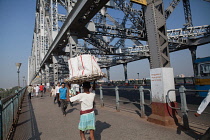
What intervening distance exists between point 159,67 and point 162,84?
64 centimetres

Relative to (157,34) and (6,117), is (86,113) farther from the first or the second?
(157,34)

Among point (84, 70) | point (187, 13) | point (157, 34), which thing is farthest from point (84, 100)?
point (187, 13)

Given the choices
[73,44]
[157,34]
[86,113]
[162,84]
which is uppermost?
[73,44]

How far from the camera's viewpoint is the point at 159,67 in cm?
541

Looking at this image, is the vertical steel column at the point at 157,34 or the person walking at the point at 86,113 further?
the vertical steel column at the point at 157,34

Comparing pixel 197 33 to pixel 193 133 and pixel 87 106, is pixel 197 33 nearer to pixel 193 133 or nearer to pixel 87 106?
pixel 193 133

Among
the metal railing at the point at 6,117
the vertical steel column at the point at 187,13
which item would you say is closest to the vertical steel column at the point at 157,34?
the metal railing at the point at 6,117

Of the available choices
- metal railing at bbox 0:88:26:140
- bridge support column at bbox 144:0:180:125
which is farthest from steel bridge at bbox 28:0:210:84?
metal railing at bbox 0:88:26:140

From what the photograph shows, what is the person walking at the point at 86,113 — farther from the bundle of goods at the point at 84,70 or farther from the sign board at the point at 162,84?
the sign board at the point at 162,84

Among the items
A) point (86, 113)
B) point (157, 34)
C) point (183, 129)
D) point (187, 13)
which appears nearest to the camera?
point (86, 113)

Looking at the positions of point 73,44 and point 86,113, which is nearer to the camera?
point 86,113

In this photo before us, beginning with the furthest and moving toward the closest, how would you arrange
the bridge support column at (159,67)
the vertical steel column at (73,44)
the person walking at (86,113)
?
the vertical steel column at (73,44) → the bridge support column at (159,67) → the person walking at (86,113)

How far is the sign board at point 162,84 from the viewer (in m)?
5.19

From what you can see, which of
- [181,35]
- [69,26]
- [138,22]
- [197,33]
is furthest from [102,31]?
[197,33]
